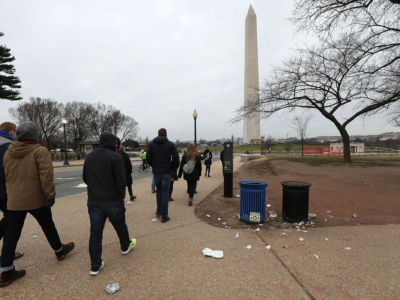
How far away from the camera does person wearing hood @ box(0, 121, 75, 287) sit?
104 inches

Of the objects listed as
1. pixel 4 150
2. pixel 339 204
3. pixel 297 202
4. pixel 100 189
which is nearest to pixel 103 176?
pixel 100 189

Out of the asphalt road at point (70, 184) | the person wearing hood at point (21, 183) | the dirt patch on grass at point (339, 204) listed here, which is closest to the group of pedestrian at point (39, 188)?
the person wearing hood at point (21, 183)

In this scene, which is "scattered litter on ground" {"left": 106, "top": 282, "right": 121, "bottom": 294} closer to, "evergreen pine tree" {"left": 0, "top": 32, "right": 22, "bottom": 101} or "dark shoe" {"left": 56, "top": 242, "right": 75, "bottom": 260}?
"dark shoe" {"left": 56, "top": 242, "right": 75, "bottom": 260}

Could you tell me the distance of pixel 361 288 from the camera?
247 cm

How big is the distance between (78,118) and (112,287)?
40.7 meters

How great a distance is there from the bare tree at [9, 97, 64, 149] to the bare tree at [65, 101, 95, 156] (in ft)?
9.10

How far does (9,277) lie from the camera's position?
8.73 feet

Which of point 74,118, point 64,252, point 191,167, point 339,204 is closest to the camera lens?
point 64,252

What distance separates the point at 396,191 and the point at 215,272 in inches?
310

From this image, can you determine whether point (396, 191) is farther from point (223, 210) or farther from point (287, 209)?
point (223, 210)

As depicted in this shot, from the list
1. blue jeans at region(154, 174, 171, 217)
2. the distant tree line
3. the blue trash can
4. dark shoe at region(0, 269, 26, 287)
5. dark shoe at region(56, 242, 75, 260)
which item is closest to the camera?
dark shoe at region(0, 269, 26, 287)

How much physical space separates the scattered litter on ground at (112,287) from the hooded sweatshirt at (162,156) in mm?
2309

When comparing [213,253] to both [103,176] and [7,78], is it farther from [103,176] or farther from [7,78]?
[7,78]

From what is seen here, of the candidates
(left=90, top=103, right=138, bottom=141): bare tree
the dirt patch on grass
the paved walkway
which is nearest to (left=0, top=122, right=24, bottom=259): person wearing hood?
the paved walkway
